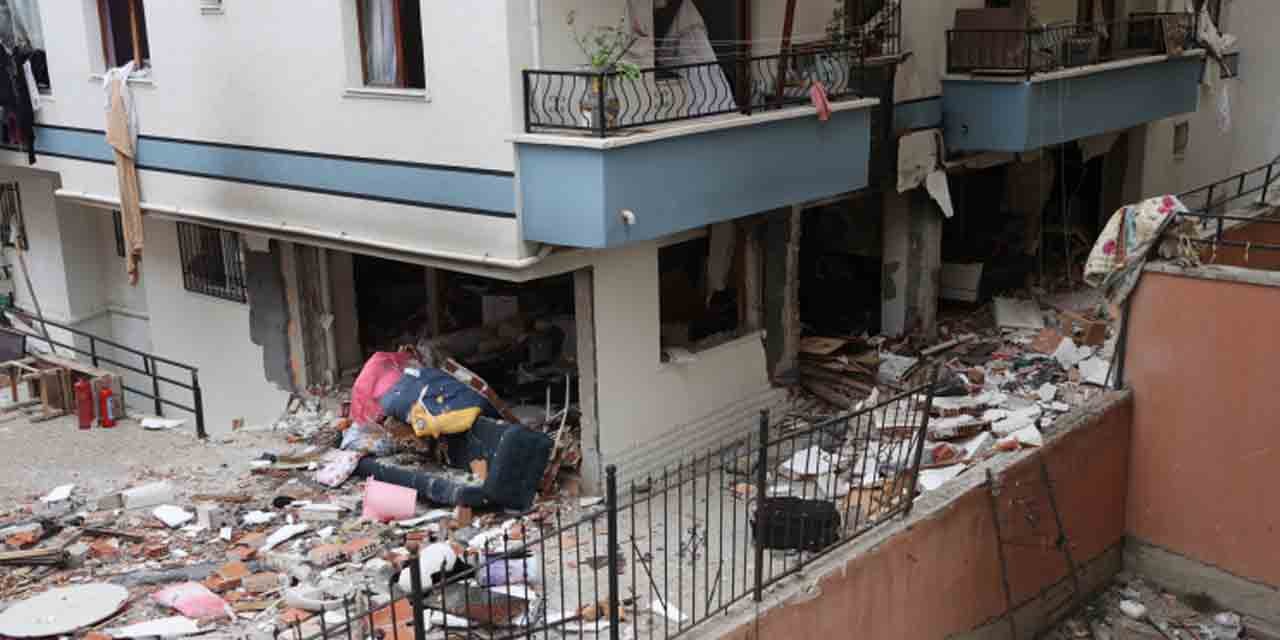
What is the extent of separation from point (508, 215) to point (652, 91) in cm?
210

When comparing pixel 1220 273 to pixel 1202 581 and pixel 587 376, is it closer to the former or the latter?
pixel 1202 581

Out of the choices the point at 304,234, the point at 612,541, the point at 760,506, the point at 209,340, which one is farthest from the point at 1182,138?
the point at 612,541

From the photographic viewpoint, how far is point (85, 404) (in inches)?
571

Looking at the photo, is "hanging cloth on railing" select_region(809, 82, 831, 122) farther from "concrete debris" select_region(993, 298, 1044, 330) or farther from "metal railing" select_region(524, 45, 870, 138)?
"concrete debris" select_region(993, 298, 1044, 330)

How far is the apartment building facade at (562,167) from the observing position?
10.7 meters

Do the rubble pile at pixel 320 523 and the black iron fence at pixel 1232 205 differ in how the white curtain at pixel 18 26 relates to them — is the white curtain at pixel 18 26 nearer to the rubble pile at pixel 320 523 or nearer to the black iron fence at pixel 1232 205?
the rubble pile at pixel 320 523

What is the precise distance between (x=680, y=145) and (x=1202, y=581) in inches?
284

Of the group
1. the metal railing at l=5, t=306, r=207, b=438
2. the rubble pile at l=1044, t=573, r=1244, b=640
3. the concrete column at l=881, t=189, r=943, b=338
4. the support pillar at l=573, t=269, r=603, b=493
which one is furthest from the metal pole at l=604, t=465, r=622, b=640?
the concrete column at l=881, t=189, r=943, b=338

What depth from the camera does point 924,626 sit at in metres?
9.94

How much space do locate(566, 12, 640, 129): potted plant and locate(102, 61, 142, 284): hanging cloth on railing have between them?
6505 millimetres

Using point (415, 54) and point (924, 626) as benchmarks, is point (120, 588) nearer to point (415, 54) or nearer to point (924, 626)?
point (415, 54)

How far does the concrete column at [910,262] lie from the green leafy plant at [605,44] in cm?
608

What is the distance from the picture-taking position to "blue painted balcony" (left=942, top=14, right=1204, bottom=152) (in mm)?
14812

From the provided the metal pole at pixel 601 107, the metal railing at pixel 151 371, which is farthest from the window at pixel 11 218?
the metal pole at pixel 601 107
